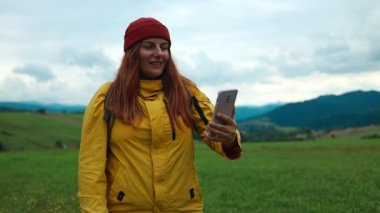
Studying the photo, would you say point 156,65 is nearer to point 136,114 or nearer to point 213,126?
point 136,114

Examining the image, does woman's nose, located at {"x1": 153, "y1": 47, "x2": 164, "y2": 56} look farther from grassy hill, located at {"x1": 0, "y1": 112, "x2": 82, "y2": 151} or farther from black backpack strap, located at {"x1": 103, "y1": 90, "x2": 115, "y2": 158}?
grassy hill, located at {"x1": 0, "y1": 112, "x2": 82, "y2": 151}

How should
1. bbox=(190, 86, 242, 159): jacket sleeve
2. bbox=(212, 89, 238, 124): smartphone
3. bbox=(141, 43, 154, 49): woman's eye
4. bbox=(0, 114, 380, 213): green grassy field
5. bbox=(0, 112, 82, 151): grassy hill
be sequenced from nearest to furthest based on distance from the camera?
bbox=(212, 89, 238, 124): smartphone < bbox=(190, 86, 242, 159): jacket sleeve < bbox=(141, 43, 154, 49): woman's eye < bbox=(0, 114, 380, 213): green grassy field < bbox=(0, 112, 82, 151): grassy hill

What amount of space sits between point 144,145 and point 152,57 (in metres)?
0.70

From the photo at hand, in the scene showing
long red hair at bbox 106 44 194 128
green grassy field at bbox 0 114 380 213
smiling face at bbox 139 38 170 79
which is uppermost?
smiling face at bbox 139 38 170 79

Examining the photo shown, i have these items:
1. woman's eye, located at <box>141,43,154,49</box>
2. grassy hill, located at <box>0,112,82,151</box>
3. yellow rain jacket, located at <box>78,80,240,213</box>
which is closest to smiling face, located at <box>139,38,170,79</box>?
woman's eye, located at <box>141,43,154,49</box>

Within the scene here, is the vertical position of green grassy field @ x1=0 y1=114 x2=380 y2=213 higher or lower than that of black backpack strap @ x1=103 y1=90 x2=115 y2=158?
lower

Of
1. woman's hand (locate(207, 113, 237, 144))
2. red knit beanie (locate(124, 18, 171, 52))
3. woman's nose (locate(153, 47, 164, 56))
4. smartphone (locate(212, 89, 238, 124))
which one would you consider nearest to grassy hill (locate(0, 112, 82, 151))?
red knit beanie (locate(124, 18, 171, 52))

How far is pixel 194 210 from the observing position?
158 inches

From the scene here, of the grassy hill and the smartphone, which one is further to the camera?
the grassy hill

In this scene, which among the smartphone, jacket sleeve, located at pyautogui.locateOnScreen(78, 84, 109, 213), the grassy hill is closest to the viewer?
the smartphone

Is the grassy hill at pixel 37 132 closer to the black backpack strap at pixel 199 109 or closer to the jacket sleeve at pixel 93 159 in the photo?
the jacket sleeve at pixel 93 159

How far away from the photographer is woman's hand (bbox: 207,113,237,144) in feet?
11.7

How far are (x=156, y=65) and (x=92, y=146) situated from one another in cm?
79

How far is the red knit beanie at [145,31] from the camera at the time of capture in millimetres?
4078
